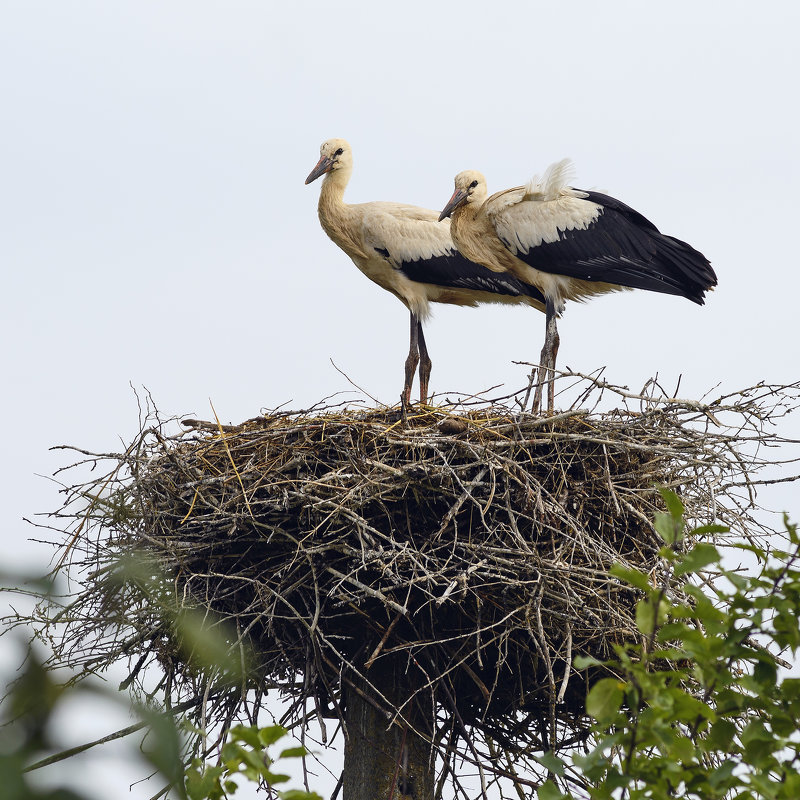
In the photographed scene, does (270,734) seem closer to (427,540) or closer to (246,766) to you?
(246,766)

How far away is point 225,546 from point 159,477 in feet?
1.58

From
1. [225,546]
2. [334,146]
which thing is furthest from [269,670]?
[334,146]

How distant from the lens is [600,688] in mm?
2043

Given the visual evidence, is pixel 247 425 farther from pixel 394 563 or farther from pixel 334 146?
pixel 334 146

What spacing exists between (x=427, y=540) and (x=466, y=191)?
356cm

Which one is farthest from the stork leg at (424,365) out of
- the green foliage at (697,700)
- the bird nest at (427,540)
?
the green foliage at (697,700)

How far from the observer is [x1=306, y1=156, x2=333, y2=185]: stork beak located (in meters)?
8.45

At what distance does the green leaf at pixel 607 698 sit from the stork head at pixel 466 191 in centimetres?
564

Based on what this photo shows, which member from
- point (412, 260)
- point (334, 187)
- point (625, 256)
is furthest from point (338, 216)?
Result: point (625, 256)

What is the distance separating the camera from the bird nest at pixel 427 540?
14.8 feet

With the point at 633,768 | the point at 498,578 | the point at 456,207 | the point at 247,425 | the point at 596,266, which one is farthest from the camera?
the point at 456,207

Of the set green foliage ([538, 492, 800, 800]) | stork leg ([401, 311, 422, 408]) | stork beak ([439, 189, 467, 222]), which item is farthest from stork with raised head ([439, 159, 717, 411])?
green foliage ([538, 492, 800, 800])

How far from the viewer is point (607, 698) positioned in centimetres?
205

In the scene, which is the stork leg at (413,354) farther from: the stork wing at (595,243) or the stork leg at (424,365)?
the stork wing at (595,243)
